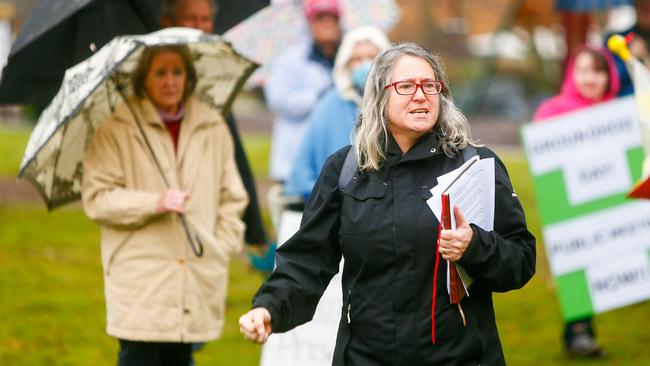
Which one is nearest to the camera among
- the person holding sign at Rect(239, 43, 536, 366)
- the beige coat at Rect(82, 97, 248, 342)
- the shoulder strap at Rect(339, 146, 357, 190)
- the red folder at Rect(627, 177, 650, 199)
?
the person holding sign at Rect(239, 43, 536, 366)

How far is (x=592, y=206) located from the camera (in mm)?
9086

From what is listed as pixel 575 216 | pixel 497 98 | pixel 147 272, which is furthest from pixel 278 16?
pixel 497 98

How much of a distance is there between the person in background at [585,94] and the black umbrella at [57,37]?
289cm

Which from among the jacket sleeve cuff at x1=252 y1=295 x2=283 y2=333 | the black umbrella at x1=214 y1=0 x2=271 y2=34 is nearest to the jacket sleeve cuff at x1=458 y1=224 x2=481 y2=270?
the jacket sleeve cuff at x1=252 y1=295 x2=283 y2=333

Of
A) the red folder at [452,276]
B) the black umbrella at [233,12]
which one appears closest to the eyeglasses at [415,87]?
the red folder at [452,276]

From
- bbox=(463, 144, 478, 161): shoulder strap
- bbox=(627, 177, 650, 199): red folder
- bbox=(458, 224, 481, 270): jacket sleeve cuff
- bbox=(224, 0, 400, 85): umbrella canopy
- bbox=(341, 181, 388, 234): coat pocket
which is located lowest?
bbox=(627, 177, 650, 199): red folder

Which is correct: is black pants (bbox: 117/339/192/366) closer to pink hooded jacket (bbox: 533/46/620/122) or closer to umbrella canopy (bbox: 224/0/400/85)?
pink hooded jacket (bbox: 533/46/620/122)

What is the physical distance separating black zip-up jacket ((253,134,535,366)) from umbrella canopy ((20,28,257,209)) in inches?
60.0

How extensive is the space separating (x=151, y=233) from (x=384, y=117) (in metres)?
1.99

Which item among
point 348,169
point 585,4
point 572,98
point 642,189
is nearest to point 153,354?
point 348,169

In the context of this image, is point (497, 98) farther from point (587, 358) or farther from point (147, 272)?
point (147, 272)

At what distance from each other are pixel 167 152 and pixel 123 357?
3.16 feet

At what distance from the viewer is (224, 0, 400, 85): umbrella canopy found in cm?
1012

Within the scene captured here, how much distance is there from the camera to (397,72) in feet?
15.8
